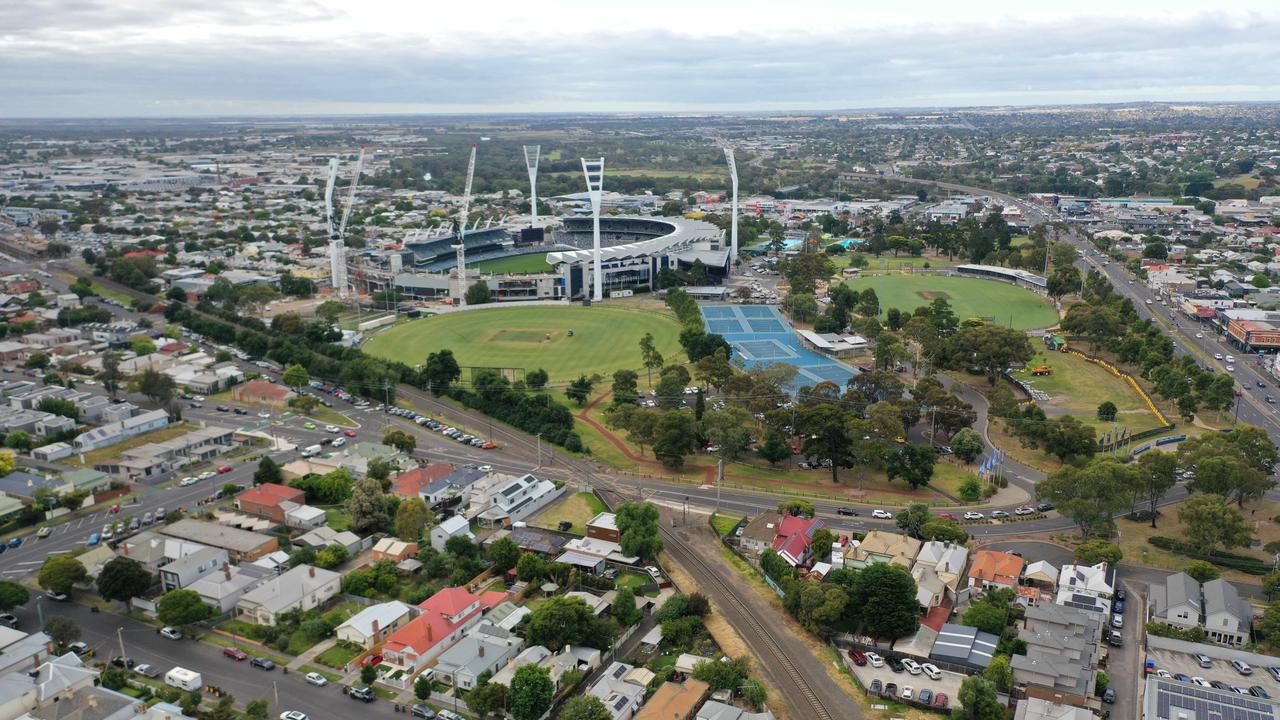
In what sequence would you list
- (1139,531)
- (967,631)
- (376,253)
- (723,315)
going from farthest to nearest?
(376,253) → (723,315) → (1139,531) → (967,631)

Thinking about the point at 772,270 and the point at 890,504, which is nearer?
the point at 890,504

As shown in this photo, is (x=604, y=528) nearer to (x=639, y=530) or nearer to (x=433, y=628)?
(x=639, y=530)

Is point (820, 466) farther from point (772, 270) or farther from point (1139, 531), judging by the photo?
point (772, 270)

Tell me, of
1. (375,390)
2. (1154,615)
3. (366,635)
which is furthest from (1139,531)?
(375,390)

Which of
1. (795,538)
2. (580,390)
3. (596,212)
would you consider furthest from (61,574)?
(596,212)

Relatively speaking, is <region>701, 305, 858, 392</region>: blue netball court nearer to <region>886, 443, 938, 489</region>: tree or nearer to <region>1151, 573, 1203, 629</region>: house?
<region>886, 443, 938, 489</region>: tree
